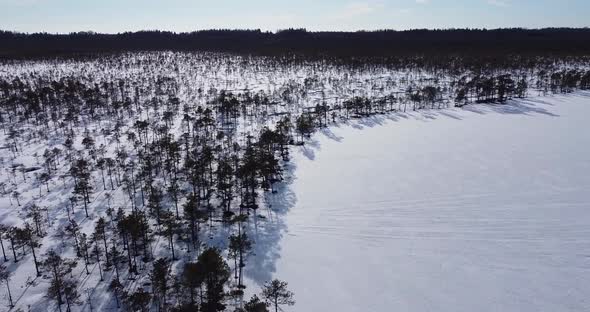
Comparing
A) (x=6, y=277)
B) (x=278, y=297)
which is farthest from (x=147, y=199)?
(x=278, y=297)

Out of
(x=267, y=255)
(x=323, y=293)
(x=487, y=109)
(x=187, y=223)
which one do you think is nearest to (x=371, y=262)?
(x=323, y=293)

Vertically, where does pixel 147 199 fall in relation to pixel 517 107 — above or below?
below

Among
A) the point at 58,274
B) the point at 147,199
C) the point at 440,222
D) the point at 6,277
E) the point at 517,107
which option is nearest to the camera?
the point at 6,277

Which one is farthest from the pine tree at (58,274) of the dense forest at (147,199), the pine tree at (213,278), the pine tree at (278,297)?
the pine tree at (278,297)

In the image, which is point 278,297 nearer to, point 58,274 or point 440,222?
point 58,274

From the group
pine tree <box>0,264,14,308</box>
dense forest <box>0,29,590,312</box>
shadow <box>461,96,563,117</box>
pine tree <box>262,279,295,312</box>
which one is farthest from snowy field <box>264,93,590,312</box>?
pine tree <box>0,264,14,308</box>

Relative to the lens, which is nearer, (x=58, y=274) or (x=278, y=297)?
(x=278, y=297)

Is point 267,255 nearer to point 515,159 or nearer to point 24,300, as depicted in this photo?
point 24,300

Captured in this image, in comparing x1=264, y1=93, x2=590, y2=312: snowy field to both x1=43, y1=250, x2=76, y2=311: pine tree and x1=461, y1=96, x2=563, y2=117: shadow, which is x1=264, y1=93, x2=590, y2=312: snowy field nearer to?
x1=461, y1=96, x2=563, y2=117: shadow

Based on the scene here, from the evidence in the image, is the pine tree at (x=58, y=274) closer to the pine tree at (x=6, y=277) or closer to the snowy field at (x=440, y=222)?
the pine tree at (x=6, y=277)
